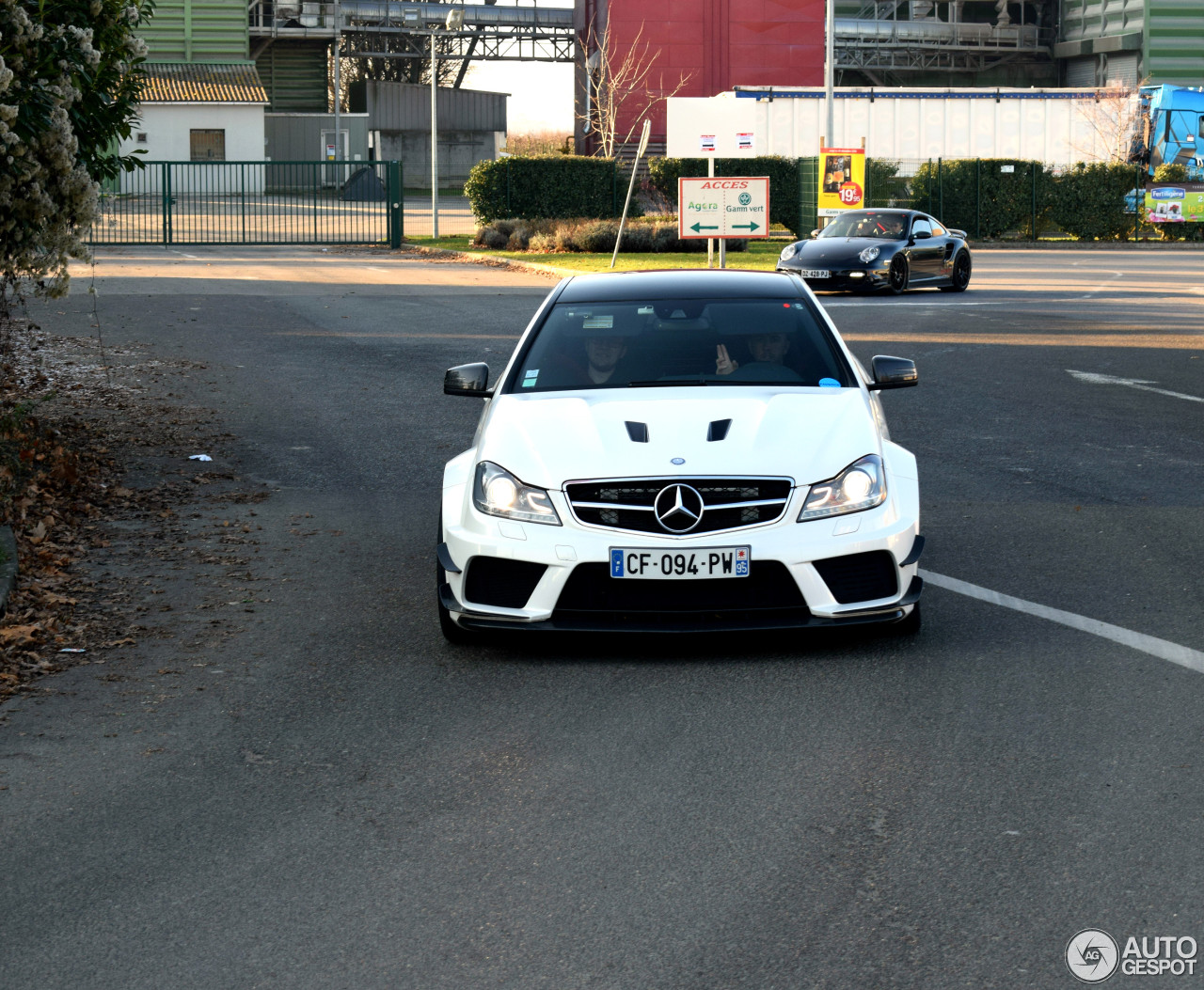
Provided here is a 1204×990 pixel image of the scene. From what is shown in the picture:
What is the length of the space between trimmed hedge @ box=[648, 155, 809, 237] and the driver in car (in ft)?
122

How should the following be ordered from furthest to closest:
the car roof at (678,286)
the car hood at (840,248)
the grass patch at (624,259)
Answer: the grass patch at (624,259) → the car hood at (840,248) → the car roof at (678,286)

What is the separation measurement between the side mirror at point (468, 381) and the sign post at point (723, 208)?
67.3ft

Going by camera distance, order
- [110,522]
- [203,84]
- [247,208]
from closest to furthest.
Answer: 1. [110,522]
2. [247,208]
3. [203,84]

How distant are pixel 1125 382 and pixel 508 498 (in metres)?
9.70

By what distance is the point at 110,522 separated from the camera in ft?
28.5

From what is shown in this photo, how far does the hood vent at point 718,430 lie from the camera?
238 inches

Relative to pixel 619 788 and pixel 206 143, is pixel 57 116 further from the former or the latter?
pixel 206 143

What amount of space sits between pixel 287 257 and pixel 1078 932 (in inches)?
1280

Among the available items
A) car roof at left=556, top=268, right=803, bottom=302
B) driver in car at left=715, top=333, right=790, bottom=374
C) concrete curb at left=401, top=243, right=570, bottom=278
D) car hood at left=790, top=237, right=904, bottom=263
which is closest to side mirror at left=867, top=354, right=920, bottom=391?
driver in car at left=715, top=333, right=790, bottom=374

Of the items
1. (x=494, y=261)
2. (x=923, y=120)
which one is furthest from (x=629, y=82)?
(x=494, y=261)

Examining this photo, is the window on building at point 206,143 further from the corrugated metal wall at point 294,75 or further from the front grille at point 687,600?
the front grille at point 687,600

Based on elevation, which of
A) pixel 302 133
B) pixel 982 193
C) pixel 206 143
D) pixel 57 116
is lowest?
pixel 57 116

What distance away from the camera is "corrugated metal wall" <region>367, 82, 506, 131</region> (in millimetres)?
81812

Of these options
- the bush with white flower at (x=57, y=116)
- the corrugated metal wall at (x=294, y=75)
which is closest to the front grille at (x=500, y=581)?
the bush with white flower at (x=57, y=116)
